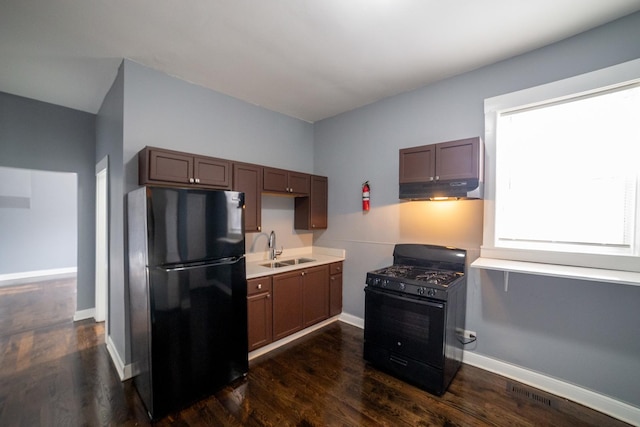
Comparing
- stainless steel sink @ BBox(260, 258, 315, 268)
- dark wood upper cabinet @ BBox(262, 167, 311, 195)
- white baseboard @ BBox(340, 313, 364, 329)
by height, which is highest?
dark wood upper cabinet @ BBox(262, 167, 311, 195)

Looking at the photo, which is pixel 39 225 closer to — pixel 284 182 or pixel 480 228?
pixel 284 182

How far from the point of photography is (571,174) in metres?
2.24

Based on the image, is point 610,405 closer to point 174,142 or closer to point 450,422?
point 450,422

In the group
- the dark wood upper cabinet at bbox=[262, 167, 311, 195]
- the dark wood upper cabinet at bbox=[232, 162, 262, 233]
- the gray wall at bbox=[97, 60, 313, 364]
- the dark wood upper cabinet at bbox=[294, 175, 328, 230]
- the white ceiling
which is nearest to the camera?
the white ceiling

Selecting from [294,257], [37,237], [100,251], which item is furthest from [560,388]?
[37,237]

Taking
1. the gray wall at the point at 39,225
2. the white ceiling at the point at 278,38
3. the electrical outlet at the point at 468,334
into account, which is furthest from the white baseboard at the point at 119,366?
the gray wall at the point at 39,225

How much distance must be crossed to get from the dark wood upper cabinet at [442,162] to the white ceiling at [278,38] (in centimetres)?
81

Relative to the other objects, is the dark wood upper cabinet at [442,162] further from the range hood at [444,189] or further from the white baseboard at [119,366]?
the white baseboard at [119,366]

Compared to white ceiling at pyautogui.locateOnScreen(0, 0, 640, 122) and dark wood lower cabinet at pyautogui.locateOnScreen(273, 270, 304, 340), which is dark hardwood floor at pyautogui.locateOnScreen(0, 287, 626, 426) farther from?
white ceiling at pyautogui.locateOnScreen(0, 0, 640, 122)

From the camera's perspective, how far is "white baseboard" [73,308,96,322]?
3.74 meters

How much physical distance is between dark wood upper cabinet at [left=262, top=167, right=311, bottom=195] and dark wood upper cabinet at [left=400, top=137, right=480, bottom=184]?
1.36 m

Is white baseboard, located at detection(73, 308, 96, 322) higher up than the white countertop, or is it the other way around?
the white countertop

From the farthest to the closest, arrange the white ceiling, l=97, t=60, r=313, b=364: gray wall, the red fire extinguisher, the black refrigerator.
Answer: the red fire extinguisher → l=97, t=60, r=313, b=364: gray wall → the black refrigerator → the white ceiling

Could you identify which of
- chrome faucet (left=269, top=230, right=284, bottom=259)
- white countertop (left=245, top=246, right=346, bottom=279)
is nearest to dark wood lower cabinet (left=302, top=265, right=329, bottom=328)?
white countertop (left=245, top=246, right=346, bottom=279)
